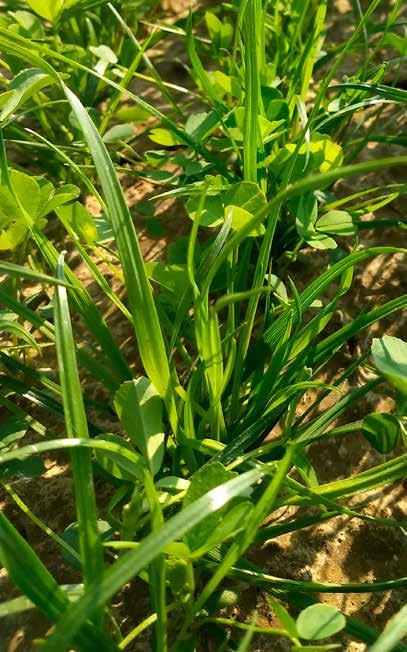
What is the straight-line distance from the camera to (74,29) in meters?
1.32

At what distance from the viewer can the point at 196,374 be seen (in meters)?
0.80

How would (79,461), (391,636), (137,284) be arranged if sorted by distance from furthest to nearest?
(137,284), (79,461), (391,636)

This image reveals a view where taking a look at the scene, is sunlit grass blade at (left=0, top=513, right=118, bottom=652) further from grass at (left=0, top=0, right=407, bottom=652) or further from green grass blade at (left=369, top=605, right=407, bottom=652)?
green grass blade at (left=369, top=605, right=407, bottom=652)

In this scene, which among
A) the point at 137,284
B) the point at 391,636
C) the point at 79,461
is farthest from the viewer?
the point at 137,284

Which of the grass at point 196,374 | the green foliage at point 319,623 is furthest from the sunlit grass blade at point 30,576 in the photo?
the green foliage at point 319,623

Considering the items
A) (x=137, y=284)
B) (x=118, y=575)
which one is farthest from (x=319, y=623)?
(x=137, y=284)

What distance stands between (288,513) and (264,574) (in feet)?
0.43

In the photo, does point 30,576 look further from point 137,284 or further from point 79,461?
point 137,284

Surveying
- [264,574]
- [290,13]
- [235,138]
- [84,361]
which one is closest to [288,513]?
[264,574]

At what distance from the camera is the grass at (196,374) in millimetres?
642

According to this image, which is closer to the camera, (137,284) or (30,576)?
(30,576)

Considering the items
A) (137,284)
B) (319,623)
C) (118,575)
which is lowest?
(319,623)

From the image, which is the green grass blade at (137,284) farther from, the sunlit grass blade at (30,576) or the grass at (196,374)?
the sunlit grass blade at (30,576)

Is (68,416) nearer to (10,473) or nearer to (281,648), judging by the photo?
(10,473)
